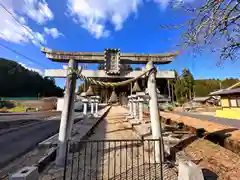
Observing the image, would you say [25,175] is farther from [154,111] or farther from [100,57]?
[100,57]

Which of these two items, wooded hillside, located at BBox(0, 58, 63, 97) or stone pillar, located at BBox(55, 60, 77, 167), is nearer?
stone pillar, located at BBox(55, 60, 77, 167)

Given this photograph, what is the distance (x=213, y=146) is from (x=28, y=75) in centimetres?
6727

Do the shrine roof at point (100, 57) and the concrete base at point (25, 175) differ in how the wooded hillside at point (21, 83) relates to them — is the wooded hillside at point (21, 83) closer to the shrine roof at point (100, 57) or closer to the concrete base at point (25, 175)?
the shrine roof at point (100, 57)

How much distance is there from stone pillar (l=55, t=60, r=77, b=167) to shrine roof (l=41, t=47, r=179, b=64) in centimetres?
29

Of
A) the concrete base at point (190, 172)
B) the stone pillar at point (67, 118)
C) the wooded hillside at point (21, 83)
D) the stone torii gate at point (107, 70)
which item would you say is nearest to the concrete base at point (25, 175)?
the stone pillar at point (67, 118)

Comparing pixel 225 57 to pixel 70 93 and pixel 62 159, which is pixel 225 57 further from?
pixel 62 159

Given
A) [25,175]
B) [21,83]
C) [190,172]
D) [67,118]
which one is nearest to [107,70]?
[67,118]

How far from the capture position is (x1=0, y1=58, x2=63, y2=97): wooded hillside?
1997 inches

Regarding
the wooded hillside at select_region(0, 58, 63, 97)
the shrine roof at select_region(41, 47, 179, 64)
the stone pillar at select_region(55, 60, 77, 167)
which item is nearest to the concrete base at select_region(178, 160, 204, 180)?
the stone pillar at select_region(55, 60, 77, 167)

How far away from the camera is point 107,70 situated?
4656 millimetres

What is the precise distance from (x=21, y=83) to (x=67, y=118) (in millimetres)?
62767

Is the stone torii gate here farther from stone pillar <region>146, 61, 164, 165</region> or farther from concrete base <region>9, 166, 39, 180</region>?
concrete base <region>9, 166, 39, 180</region>

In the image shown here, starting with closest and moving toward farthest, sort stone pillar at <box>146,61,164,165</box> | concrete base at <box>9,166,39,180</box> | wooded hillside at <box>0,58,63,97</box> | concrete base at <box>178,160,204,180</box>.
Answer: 1. concrete base at <box>9,166,39,180</box>
2. concrete base at <box>178,160,204,180</box>
3. stone pillar at <box>146,61,164,165</box>
4. wooded hillside at <box>0,58,63,97</box>

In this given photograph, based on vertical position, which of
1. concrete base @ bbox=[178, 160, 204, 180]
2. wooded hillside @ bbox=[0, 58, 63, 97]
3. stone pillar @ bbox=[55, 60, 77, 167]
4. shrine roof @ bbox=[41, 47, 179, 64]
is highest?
wooded hillside @ bbox=[0, 58, 63, 97]
